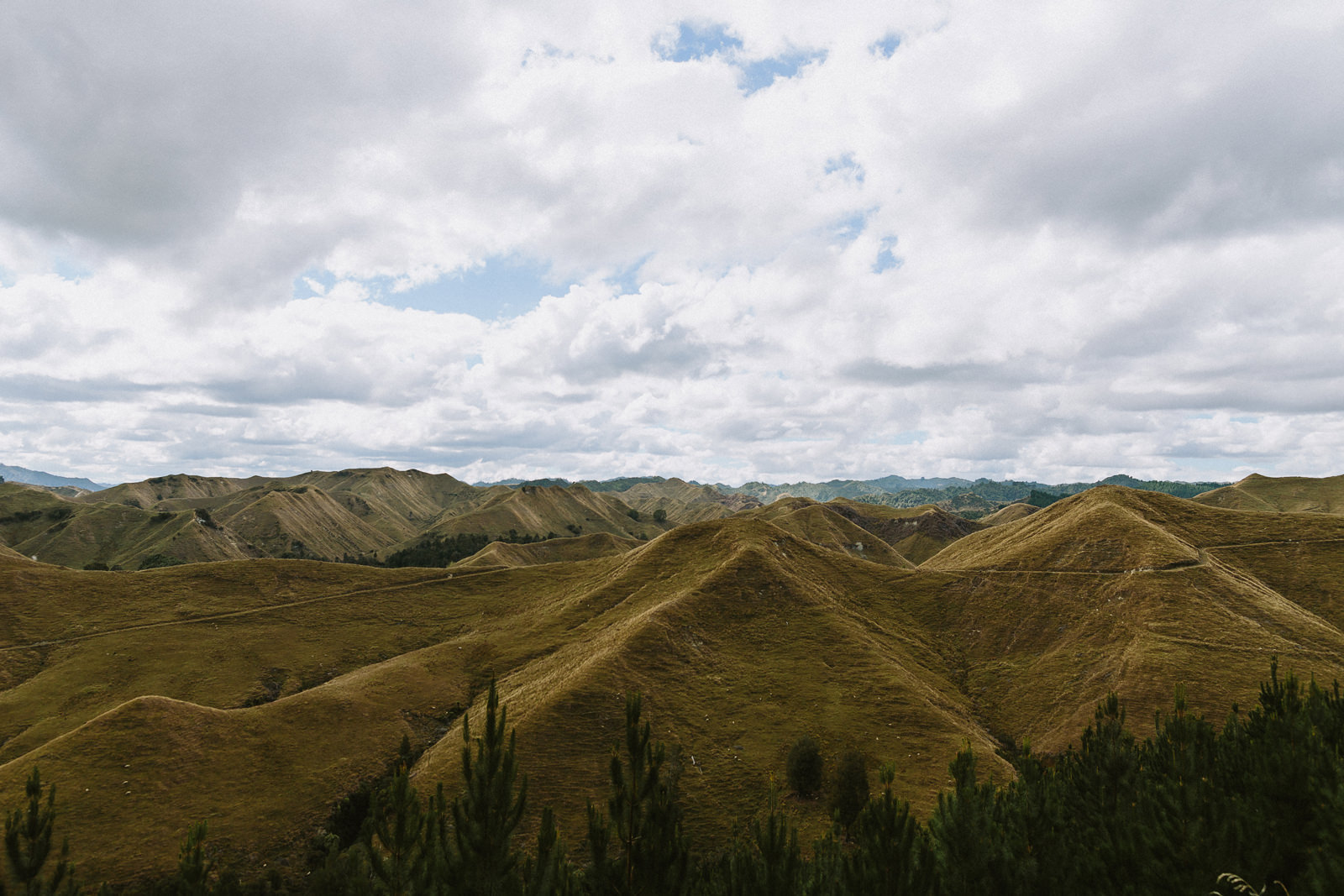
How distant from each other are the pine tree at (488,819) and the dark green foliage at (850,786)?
162 feet

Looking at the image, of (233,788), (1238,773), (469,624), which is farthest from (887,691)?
(469,624)

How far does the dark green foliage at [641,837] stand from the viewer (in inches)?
516

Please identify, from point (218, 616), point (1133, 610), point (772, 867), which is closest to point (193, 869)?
point (772, 867)

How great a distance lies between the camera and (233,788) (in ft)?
182

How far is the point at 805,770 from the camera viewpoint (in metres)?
57.5

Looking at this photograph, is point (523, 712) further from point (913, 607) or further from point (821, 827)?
point (913, 607)

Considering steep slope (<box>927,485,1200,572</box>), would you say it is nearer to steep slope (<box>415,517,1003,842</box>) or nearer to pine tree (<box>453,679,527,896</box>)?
steep slope (<box>415,517,1003,842</box>)

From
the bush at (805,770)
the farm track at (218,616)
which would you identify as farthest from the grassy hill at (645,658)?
the bush at (805,770)

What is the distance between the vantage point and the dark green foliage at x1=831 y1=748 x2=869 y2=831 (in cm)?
5334

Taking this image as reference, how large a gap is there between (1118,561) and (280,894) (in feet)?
375

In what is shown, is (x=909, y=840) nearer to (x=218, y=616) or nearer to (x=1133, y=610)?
(x=1133, y=610)

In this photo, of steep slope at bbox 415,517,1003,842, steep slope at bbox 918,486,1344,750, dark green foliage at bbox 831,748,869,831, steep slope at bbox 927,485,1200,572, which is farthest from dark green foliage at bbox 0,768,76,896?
steep slope at bbox 927,485,1200,572

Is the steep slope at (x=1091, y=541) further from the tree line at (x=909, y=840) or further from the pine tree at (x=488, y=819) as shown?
the pine tree at (x=488, y=819)

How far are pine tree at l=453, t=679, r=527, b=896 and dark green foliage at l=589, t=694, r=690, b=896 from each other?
1810mm
